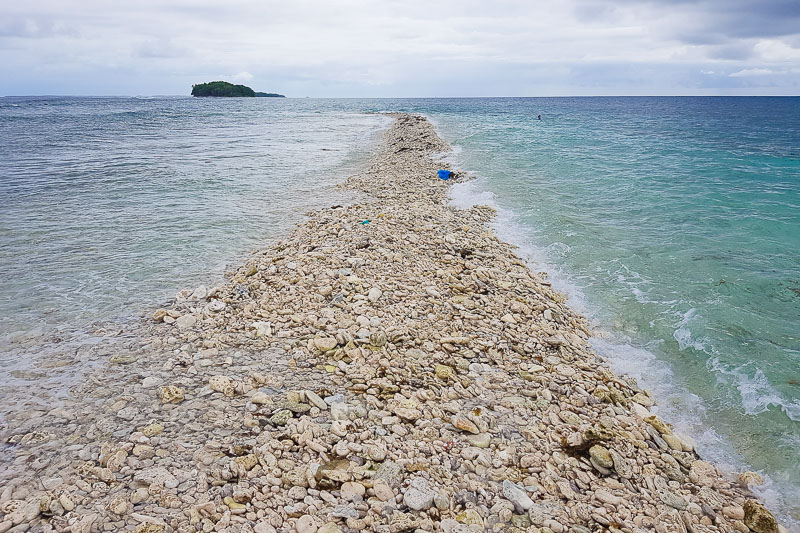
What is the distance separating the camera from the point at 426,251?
991 cm

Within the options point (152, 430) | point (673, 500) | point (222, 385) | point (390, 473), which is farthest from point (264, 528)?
point (673, 500)

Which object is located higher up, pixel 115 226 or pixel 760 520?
pixel 115 226

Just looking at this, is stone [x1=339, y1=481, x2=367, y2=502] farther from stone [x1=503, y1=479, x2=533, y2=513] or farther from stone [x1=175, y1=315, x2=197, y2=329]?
stone [x1=175, y1=315, x2=197, y2=329]

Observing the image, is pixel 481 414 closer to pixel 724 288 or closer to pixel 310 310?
pixel 310 310

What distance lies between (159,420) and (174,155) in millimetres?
26883

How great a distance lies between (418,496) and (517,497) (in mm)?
901

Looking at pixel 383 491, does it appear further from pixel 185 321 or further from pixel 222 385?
pixel 185 321

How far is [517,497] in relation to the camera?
159 inches

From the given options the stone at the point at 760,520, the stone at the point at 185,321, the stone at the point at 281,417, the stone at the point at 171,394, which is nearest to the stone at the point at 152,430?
the stone at the point at 171,394

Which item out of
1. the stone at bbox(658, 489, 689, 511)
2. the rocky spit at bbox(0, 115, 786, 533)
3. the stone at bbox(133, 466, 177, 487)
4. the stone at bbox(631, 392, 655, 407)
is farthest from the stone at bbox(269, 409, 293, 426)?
the stone at bbox(631, 392, 655, 407)

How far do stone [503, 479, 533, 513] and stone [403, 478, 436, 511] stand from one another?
0.69 metres

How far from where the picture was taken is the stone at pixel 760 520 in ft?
13.1

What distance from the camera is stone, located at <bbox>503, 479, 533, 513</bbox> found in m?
3.97

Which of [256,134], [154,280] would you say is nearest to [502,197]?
[154,280]
